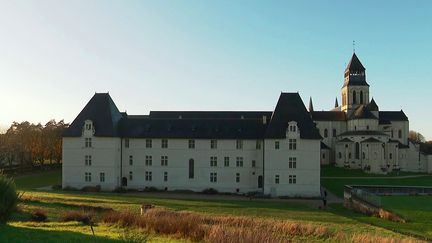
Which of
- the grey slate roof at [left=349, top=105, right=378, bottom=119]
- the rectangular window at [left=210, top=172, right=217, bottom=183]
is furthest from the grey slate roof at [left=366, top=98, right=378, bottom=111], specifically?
the rectangular window at [left=210, top=172, right=217, bottom=183]

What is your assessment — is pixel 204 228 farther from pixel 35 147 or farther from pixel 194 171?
pixel 35 147

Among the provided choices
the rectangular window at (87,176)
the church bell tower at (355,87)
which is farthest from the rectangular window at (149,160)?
the church bell tower at (355,87)

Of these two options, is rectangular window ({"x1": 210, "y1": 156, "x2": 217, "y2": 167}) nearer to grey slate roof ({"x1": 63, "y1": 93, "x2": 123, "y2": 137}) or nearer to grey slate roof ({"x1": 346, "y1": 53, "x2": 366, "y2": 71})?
grey slate roof ({"x1": 63, "y1": 93, "x2": 123, "y2": 137})

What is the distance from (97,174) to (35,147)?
28.0 meters

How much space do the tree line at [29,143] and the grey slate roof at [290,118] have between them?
42.8m

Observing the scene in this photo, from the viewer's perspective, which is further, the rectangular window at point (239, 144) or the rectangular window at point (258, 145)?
the rectangular window at point (239, 144)

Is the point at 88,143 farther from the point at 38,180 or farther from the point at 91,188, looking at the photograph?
the point at 38,180

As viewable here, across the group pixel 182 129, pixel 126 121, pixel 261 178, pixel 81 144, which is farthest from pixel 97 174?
pixel 261 178

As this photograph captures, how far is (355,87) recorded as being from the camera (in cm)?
8988

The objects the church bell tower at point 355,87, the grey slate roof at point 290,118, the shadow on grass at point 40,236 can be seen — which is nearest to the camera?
the shadow on grass at point 40,236

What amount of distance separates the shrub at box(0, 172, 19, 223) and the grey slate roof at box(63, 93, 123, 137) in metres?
31.5

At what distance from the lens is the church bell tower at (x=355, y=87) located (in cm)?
8944

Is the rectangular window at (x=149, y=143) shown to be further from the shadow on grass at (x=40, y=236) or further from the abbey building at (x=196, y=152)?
the shadow on grass at (x=40, y=236)

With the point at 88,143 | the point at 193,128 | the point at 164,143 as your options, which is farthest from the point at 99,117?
the point at 193,128
